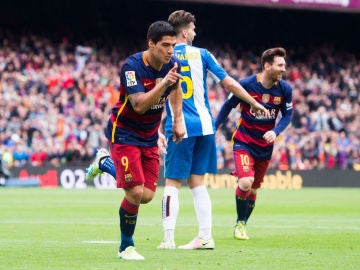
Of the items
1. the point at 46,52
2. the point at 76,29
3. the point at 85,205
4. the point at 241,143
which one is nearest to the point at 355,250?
the point at 241,143

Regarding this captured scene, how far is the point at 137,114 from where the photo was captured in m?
8.93

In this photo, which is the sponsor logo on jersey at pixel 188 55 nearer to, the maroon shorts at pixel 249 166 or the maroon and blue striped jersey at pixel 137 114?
the maroon and blue striped jersey at pixel 137 114

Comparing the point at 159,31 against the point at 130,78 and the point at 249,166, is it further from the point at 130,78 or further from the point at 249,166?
the point at 249,166

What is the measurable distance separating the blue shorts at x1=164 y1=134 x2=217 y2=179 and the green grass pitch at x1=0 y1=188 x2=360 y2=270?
877 millimetres

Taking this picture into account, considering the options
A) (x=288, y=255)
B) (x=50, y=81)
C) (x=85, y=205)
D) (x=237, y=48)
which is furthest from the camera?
(x=237, y=48)

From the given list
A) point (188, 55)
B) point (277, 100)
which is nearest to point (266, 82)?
point (277, 100)

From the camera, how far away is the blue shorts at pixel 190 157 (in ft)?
33.6

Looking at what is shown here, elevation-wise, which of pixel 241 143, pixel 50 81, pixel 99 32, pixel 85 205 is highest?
pixel 99 32

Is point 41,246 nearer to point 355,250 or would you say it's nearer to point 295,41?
point 355,250

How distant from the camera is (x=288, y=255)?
9438mm

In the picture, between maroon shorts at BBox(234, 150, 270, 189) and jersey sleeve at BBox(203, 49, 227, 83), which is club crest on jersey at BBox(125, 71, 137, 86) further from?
maroon shorts at BBox(234, 150, 270, 189)

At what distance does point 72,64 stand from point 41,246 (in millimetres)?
23671

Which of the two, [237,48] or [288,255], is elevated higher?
[237,48]

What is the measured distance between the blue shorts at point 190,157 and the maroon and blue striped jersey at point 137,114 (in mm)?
1170
